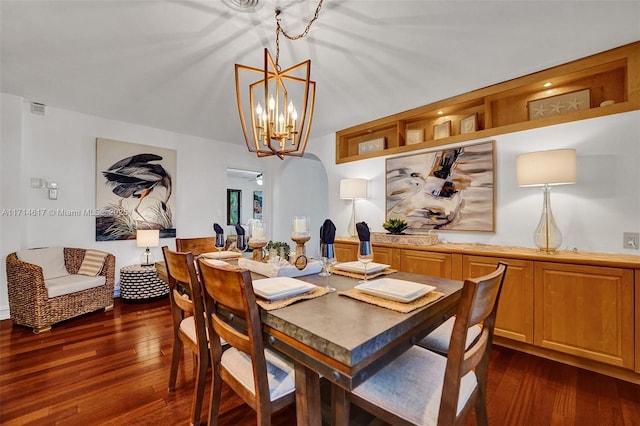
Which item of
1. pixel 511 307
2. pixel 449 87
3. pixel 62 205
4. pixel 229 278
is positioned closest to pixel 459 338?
pixel 229 278

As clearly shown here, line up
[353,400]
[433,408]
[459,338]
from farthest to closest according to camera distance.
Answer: [353,400] → [433,408] → [459,338]

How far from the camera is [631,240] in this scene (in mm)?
2219

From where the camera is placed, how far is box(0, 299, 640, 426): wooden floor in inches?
64.0

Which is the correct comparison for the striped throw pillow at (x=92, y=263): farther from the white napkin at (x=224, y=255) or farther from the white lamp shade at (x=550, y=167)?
the white lamp shade at (x=550, y=167)

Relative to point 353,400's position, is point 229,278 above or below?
above

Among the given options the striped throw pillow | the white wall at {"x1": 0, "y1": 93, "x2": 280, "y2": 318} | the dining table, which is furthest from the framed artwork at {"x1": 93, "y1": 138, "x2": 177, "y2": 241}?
the dining table

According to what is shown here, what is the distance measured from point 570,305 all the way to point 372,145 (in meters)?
2.85

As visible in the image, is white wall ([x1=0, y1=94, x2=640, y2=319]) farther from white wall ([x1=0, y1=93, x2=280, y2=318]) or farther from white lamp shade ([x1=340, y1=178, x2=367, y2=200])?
white lamp shade ([x1=340, y1=178, x2=367, y2=200])

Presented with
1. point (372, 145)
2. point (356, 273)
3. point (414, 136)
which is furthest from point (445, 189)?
point (356, 273)

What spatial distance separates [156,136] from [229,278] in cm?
420

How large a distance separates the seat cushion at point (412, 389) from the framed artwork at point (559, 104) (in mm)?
2731

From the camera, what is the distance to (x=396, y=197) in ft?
12.1

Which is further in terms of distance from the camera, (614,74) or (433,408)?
(614,74)

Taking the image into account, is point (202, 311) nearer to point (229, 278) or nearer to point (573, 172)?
point (229, 278)
